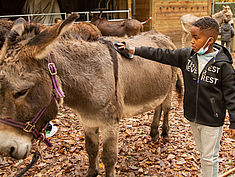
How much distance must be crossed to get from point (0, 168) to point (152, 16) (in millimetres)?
9582

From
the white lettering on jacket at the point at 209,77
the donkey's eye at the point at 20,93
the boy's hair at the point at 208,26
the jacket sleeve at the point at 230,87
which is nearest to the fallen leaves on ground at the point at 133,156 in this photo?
the jacket sleeve at the point at 230,87

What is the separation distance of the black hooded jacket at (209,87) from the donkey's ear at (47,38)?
45.1 inches

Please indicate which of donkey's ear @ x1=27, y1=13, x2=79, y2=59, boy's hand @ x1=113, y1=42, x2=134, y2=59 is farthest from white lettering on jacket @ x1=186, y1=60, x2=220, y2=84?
donkey's ear @ x1=27, y1=13, x2=79, y2=59

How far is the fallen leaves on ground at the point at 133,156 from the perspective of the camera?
324cm

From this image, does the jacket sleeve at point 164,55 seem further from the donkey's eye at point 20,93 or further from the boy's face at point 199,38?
the donkey's eye at point 20,93

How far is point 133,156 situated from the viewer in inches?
142

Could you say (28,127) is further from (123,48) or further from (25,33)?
(123,48)

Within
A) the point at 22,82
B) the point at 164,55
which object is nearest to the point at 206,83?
the point at 164,55

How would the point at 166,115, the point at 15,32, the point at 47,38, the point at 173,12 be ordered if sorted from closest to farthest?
the point at 47,38
the point at 15,32
the point at 166,115
the point at 173,12

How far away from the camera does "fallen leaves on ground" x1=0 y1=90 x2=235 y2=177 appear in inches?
128

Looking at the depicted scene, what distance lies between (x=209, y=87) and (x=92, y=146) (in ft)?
5.26

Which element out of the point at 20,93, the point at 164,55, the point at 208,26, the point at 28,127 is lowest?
the point at 28,127

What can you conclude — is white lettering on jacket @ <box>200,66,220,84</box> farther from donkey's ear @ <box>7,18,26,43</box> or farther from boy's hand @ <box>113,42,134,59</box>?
donkey's ear @ <box>7,18,26,43</box>

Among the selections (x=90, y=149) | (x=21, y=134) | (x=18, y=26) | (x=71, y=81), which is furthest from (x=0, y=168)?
(x=18, y=26)
